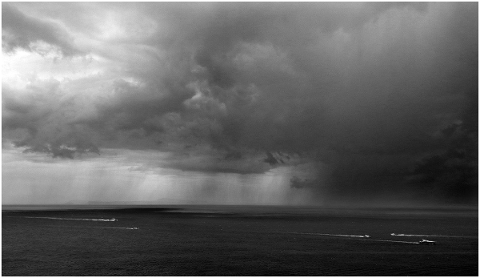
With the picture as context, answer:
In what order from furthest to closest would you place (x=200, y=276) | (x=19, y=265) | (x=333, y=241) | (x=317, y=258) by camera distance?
(x=333, y=241), (x=317, y=258), (x=19, y=265), (x=200, y=276)

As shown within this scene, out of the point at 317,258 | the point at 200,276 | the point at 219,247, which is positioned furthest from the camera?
the point at 219,247

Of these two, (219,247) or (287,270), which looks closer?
(287,270)

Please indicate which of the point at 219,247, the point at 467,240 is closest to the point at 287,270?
the point at 219,247

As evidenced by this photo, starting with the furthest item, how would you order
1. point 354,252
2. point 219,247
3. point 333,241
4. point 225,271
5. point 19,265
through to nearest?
point 333,241, point 219,247, point 354,252, point 19,265, point 225,271

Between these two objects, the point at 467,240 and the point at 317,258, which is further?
the point at 467,240

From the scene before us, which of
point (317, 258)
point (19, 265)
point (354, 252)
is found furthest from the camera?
point (354, 252)

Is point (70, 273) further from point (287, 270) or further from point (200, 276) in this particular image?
point (287, 270)

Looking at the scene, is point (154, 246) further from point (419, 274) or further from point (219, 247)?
point (419, 274)

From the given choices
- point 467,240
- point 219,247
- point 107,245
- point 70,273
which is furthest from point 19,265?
point 467,240
